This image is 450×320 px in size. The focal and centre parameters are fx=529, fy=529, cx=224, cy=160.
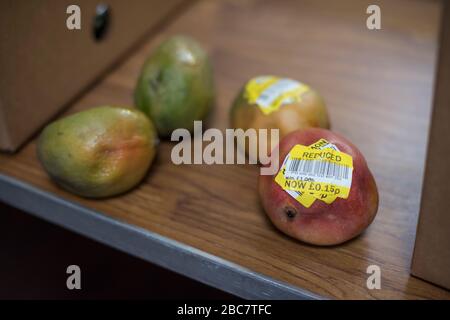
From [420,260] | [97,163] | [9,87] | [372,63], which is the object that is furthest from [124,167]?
[372,63]

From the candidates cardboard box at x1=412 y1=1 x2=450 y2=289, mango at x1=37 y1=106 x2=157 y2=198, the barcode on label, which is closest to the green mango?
mango at x1=37 y1=106 x2=157 y2=198

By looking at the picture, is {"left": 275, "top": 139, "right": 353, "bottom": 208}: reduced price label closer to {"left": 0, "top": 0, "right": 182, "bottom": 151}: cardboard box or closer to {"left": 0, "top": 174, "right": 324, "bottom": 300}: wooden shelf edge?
{"left": 0, "top": 174, "right": 324, "bottom": 300}: wooden shelf edge

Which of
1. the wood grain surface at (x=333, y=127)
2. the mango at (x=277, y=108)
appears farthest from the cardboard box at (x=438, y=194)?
the mango at (x=277, y=108)

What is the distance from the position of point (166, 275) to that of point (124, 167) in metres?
0.22

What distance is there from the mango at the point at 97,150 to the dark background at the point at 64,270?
17cm

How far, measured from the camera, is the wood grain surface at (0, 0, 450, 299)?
45cm

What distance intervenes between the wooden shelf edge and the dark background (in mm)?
124

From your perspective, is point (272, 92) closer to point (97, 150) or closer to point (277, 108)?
point (277, 108)

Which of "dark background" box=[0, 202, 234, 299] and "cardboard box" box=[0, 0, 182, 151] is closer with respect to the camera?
"cardboard box" box=[0, 0, 182, 151]

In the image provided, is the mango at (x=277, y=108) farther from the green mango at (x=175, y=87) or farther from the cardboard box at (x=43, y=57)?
the cardboard box at (x=43, y=57)

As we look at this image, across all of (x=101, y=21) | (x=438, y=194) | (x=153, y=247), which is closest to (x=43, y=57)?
(x=101, y=21)

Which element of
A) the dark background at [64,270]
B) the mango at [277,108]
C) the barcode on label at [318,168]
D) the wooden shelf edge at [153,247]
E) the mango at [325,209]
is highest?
the mango at [277,108]

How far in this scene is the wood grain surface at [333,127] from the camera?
448 millimetres
